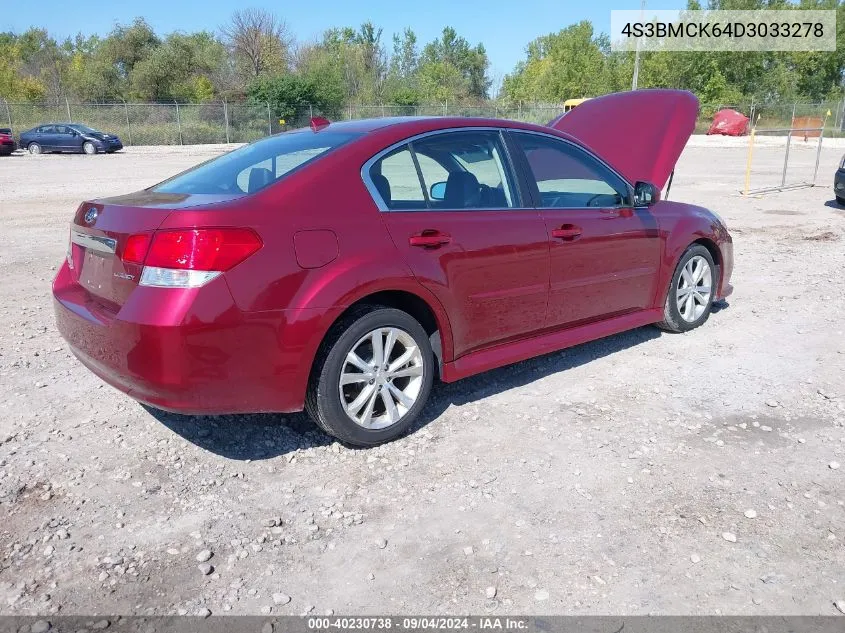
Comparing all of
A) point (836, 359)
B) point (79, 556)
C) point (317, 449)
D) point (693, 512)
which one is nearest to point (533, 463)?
point (693, 512)

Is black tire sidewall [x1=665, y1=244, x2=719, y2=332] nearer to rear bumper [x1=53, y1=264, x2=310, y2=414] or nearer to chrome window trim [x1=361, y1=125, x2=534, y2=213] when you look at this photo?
chrome window trim [x1=361, y1=125, x2=534, y2=213]

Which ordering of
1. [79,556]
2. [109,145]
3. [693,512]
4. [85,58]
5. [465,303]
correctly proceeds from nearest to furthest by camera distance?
[79,556] < [693,512] < [465,303] < [109,145] < [85,58]

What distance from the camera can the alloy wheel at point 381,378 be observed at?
3467 mm

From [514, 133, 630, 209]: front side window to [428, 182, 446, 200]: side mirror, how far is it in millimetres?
670

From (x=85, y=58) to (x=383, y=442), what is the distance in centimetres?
7442

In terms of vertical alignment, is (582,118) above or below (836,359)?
above

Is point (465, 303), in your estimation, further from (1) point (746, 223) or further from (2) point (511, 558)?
(1) point (746, 223)

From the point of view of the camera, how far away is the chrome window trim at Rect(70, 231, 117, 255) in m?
3.22

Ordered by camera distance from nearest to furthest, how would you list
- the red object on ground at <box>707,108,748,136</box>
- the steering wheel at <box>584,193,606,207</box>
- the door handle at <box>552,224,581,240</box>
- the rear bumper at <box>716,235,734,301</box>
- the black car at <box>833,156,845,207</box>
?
1. the door handle at <box>552,224,581,240</box>
2. the steering wheel at <box>584,193,606,207</box>
3. the rear bumper at <box>716,235,734,301</box>
4. the black car at <box>833,156,845,207</box>
5. the red object on ground at <box>707,108,748,136</box>

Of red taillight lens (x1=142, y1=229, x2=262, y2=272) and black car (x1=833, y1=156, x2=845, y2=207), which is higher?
black car (x1=833, y1=156, x2=845, y2=207)

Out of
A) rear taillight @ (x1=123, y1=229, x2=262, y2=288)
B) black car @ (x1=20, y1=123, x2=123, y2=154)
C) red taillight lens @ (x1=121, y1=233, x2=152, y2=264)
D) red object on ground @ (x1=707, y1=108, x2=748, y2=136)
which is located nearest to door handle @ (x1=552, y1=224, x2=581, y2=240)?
rear taillight @ (x1=123, y1=229, x2=262, y2=288)

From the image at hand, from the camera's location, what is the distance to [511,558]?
8.91 feet

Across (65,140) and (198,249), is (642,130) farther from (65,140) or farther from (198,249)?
(65,140)

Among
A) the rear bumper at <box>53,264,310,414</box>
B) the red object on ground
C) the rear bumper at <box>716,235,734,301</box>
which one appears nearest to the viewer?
the rear bumper at <box>53,264,310,414</box>
